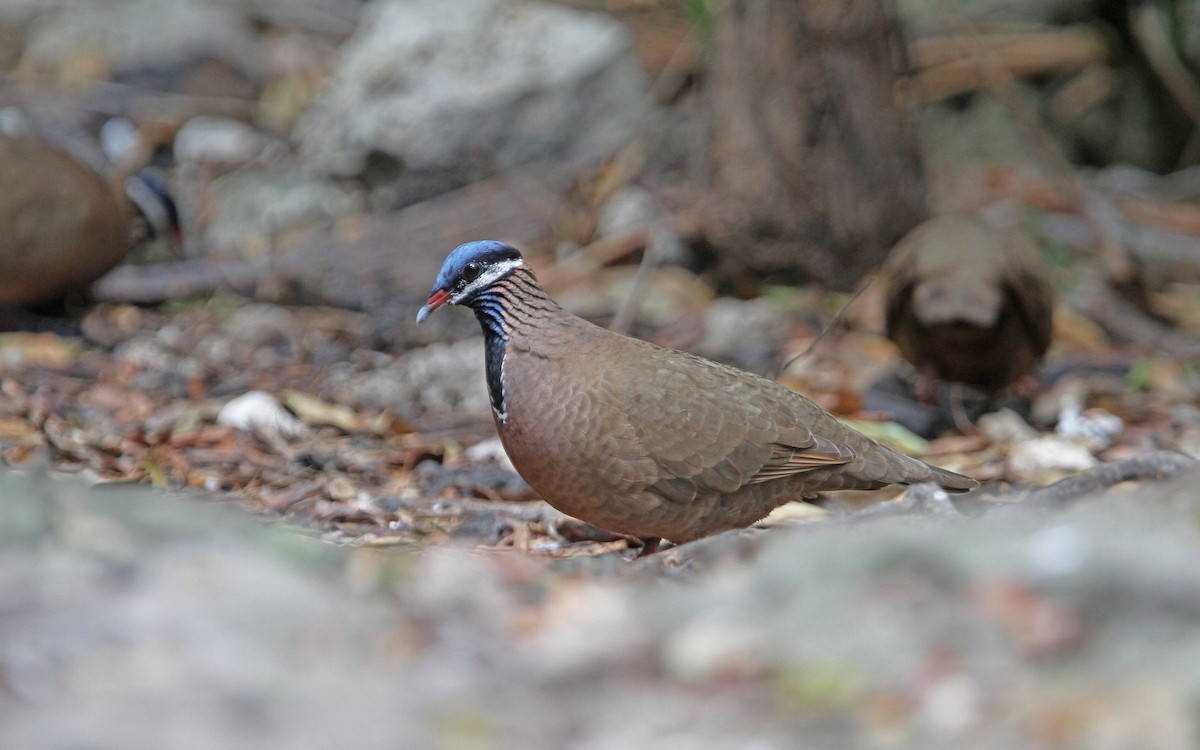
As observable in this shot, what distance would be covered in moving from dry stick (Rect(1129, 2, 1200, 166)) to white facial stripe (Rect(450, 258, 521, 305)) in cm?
702

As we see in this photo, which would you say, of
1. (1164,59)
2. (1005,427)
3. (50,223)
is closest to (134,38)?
(50,223)

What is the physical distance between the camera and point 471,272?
3.71 m

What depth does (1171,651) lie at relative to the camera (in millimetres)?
1607

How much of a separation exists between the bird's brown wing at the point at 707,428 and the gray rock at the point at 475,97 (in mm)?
4530

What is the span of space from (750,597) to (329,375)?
459cm

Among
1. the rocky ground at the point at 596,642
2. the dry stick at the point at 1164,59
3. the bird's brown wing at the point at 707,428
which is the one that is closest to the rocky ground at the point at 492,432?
the rocky ground at the point at 596,642

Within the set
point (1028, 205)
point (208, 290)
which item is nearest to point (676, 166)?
point (1028, 205)

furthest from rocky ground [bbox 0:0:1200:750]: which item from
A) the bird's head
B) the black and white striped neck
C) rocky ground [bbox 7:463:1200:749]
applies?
the bird's head

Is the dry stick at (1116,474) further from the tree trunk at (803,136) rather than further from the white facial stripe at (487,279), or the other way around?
the tree trunk at (803,136)

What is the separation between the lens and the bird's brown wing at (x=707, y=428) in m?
3.58

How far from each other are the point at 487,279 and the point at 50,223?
426 centimetres

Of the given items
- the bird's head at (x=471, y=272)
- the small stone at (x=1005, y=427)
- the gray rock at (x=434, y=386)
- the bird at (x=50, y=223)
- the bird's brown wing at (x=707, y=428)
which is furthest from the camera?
the bird at (x=50, y=223)

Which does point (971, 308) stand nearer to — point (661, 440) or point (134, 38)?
point (661, 440)

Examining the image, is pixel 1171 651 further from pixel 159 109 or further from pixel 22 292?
pixel 159 109
